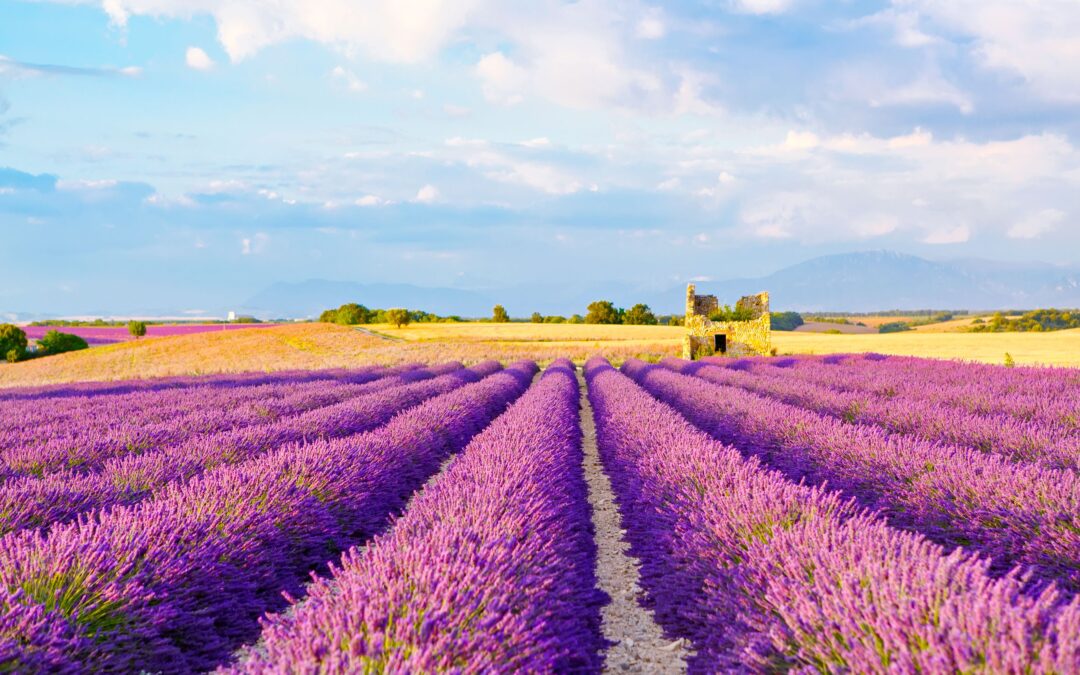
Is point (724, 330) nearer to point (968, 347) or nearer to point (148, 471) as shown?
point (968, 347)

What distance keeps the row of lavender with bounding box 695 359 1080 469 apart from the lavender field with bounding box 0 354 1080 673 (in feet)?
0.11

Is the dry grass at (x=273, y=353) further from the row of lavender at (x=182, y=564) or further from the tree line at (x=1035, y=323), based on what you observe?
the tree line at (x=1035, y=323)

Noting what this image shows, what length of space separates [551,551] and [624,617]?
2.37 feet

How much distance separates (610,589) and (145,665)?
7.57 ft

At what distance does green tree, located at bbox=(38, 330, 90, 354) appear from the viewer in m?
38.8

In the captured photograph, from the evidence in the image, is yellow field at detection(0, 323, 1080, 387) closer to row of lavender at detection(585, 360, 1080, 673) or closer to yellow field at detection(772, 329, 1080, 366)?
yellow field at detection(772, 329, 1080, 366)

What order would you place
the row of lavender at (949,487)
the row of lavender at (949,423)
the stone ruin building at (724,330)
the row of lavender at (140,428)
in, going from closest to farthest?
the row of lavender at (949,487) < the row of lavender at (949,423) < the row of lavender at (140,428) < the stone ruin building at (724,330)

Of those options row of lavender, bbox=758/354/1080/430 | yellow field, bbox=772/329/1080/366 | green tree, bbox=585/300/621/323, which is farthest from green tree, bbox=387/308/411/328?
row of lavender, bbox=758/354/1080/430

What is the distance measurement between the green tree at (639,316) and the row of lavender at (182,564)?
55799 mm

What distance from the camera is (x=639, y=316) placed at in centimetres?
5997

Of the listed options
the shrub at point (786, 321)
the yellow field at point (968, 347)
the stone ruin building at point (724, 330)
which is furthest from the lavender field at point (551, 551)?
the shrub at point (786, 321)

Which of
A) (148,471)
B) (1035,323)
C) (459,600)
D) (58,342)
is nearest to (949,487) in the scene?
(459,600)

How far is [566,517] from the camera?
3.99 metres

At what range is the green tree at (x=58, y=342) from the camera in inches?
1528
